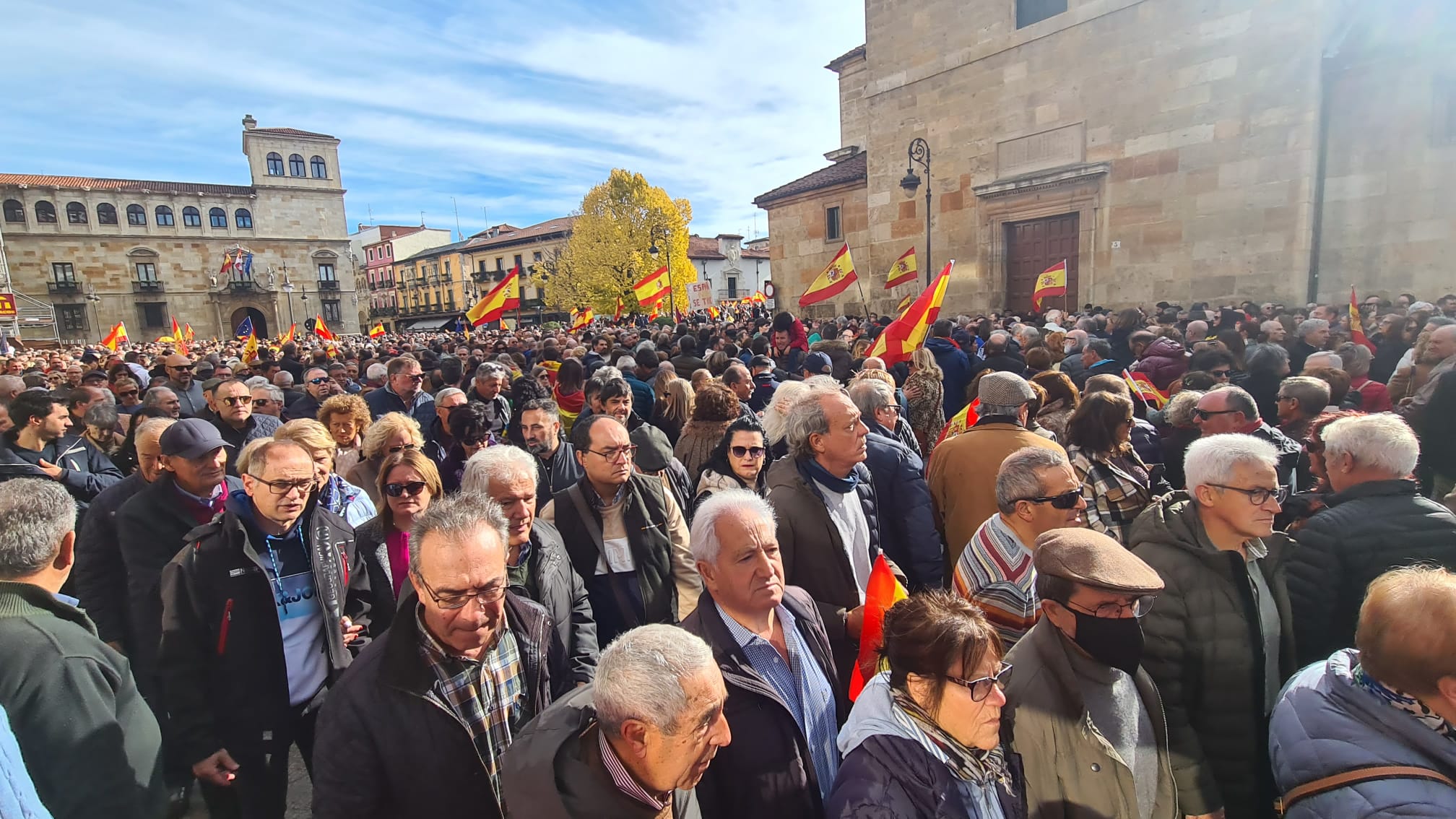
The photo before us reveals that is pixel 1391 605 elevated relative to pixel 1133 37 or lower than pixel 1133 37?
lower

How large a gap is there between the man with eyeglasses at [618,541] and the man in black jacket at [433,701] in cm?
108

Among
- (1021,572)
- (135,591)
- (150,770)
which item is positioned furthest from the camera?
(135,591)

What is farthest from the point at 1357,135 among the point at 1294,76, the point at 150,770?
the point at 150,770

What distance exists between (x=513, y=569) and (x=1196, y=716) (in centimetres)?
248

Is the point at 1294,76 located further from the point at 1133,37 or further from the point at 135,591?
the point at 135,591

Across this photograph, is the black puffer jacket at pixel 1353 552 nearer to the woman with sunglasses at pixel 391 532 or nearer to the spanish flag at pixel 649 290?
the woman with sunglasses at pixel 391 532

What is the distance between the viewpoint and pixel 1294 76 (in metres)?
11.7

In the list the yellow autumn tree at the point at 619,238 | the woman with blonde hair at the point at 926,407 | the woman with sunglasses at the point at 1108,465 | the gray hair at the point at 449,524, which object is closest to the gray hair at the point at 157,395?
the gray hair at the point at 449,524

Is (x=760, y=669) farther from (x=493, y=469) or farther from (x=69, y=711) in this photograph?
(x=69, y=711)

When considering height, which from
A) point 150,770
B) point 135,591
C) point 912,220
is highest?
point 912,220

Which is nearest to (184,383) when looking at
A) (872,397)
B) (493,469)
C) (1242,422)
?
(493,469)

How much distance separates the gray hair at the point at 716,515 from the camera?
212 centimetres

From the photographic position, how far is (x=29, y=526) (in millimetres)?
1992

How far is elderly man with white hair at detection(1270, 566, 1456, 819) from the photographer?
1508 mm
